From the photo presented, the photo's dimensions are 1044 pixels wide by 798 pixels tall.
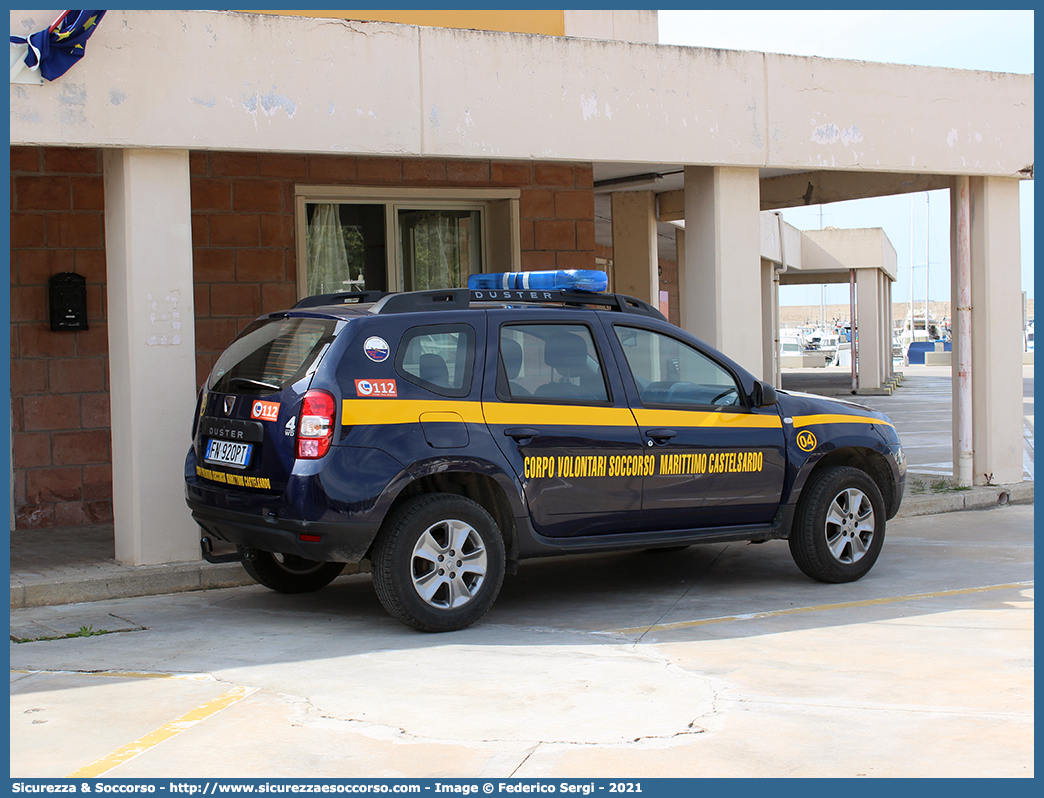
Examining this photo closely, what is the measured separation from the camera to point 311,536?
6.21 m

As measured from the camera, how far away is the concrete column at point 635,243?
1588 centimetres

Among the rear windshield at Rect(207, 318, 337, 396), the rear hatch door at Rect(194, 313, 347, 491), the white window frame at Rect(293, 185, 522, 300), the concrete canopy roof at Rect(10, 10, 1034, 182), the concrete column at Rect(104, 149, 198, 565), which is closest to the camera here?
the rear hatch door at Rect(194, 313, 347, 491)

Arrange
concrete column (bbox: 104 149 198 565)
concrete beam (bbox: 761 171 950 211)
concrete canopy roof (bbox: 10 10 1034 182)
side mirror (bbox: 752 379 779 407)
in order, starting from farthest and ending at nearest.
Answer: concrete beam (bbox: 761 171 950 211), concrete column (bbox: 104 149 198 565), concrete canopy roof (bbox: 10 10 1034 182), side mirror (bbox: 752 379 779 407)

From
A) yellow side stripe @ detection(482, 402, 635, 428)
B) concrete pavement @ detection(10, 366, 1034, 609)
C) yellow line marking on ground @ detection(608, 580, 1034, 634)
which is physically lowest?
yellow line marking on ground @ detection(608, 580, 1034, 634)

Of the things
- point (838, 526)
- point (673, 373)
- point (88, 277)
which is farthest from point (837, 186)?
point (88, 277)

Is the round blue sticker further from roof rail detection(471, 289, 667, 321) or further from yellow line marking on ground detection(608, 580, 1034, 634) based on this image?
yellow line marking on ground detection(608, 580, 1034, 634)

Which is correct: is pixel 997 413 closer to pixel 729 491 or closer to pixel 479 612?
pixel 729 491

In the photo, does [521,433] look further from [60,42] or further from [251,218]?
[251,218]

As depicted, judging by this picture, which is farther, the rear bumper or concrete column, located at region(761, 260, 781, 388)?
concrete column, located at region(761, 260, 781, 388)

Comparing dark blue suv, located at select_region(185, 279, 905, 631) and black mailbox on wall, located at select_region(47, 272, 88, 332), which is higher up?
black mailbox on wall, located at select_region(47, 272, 88, 332)

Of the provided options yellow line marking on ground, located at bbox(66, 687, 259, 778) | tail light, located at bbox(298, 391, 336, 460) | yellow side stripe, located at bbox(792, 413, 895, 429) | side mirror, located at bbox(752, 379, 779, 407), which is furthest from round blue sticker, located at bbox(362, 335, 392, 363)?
yellow side stripe, located at bbox(792, 413, 895, 429)

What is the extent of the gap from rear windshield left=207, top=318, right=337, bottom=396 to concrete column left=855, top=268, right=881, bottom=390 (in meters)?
26.7

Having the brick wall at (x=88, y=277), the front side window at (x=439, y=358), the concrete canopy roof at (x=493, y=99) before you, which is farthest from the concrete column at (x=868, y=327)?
the front side window at (x=439, y=358)

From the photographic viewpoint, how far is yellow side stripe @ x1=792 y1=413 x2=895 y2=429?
A: 25.1 ft
